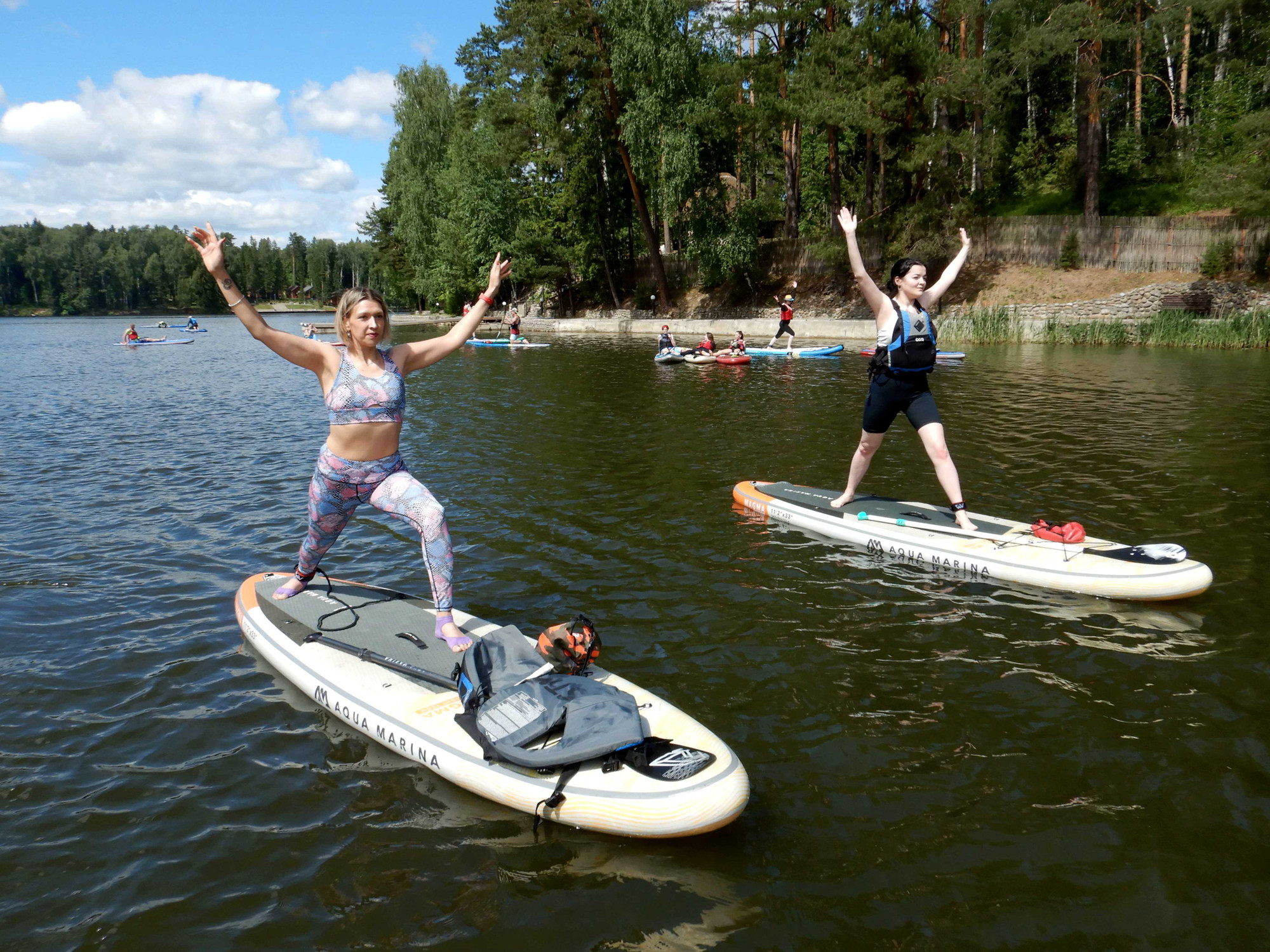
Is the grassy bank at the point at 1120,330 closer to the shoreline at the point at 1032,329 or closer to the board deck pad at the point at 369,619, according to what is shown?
the shoreline at the point at 1032,329

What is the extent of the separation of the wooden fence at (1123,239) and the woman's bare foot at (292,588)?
121 feet

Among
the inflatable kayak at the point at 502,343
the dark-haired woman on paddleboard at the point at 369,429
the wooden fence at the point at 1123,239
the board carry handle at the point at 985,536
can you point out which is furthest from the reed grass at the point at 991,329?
the dark-haired woman on paddleboard at the point at 369,429

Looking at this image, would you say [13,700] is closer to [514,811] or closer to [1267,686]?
[514,811]

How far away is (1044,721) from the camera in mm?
5031

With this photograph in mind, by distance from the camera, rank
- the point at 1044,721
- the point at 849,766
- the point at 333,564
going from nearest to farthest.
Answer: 1. the point at 849,766
2. the point at 1044,721
3. the point at 333,564

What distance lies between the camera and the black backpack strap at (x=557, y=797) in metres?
4.05

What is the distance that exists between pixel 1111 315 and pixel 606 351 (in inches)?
793

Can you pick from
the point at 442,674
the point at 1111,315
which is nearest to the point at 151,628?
the point at 442,674

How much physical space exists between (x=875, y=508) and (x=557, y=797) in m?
5.69

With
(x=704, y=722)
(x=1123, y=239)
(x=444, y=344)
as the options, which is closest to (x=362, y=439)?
(x=444, y=344)

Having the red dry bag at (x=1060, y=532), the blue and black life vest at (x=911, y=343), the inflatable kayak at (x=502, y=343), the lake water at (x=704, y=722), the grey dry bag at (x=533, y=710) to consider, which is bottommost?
the lake water at (x=704, y=722)

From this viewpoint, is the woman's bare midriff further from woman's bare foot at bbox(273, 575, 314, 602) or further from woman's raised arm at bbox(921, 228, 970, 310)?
woman's raised arm at bbox(921, 228, 970, 310)

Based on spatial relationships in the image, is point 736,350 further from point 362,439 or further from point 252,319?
point 252,319

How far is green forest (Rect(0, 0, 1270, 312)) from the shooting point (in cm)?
3294
